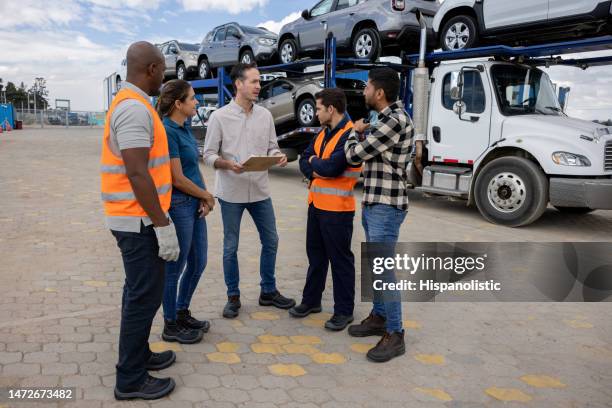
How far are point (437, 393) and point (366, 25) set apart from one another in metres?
8.74

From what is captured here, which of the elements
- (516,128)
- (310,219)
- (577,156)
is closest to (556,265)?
(577,156)

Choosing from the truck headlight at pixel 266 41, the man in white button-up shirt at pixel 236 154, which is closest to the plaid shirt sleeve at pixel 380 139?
the man in white button-up shirt at pixel 236 154

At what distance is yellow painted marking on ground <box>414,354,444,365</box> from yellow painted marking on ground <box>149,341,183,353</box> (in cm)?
161

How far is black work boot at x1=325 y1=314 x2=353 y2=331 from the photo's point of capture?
392 centimetres

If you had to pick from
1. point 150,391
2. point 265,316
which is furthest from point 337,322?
point 150,391

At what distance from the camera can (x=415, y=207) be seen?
960 centimetres

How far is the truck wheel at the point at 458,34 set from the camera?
8.59 m

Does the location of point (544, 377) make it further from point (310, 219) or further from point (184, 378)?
point (184, 378)

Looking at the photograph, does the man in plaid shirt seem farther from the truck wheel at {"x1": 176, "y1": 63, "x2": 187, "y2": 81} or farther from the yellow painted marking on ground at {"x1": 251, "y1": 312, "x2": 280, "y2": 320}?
the truck wheel at {"x1": 176, "y1": 63, "x2": 187, "y2": 81}

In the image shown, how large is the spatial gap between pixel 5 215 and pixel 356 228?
5117mm

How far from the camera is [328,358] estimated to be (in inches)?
137

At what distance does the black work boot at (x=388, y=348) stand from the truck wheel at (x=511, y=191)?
4883 millimetres

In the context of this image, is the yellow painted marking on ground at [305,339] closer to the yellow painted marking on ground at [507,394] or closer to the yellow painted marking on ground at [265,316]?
the yellow painted marking on ground at [265,316]

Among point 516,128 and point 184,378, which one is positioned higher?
point 516,128
